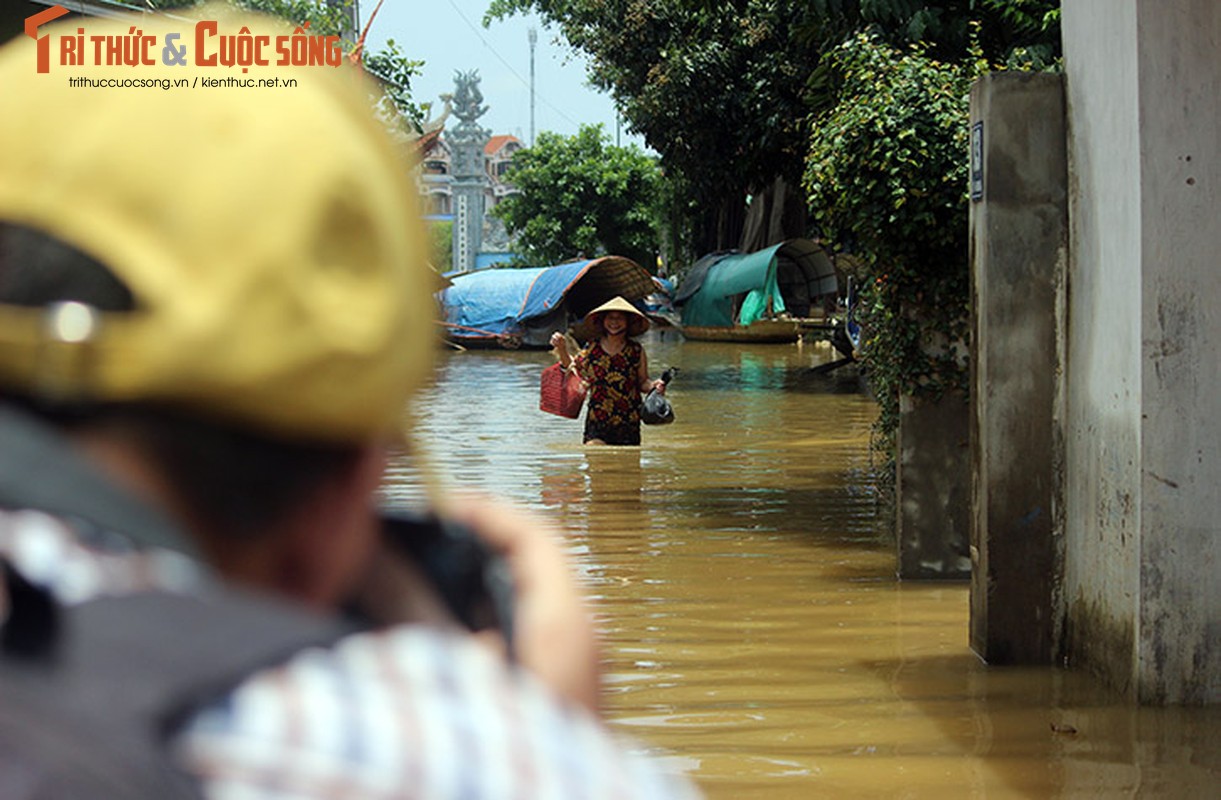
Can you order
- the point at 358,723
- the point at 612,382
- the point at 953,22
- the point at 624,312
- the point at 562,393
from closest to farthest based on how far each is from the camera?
the point at 358,723
the point at 953,22
the point at 624,312
the point at 562,393
the point at 612,382

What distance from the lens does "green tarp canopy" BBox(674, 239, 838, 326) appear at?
2870 centimetres

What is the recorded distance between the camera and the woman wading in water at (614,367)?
11305 millimetres

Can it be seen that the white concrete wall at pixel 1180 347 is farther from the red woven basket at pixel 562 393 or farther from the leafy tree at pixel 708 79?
the leafy tree at pixel 708 79

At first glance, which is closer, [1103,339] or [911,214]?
[1103,339]

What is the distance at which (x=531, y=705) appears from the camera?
0.73 m

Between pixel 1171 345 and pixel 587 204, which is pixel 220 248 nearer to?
pixel 1171 345

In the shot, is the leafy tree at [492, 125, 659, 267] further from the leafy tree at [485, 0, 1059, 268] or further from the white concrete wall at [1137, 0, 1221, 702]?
the white concrete wall at [1137, 0, 1221, 702]

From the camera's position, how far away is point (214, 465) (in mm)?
713

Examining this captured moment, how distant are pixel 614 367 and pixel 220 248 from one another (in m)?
10.7

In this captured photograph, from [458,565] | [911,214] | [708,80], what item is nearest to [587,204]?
[708,80]

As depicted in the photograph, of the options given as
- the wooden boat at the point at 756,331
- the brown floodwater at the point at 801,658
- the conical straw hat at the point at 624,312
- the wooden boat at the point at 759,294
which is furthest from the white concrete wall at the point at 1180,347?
the wooden boat at the point at 756,331

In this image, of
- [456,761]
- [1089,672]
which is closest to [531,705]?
[456,761]

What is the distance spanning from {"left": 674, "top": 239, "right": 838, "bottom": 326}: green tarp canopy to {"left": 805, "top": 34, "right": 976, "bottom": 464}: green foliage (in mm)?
20036

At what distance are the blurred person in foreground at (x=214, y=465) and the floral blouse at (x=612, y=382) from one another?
10.4m
